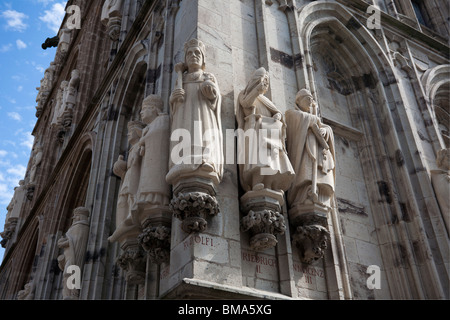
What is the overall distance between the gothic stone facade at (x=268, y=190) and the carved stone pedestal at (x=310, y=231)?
0.04m

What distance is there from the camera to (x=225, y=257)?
16.3ft

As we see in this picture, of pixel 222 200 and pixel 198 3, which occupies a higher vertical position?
pixel 198 3

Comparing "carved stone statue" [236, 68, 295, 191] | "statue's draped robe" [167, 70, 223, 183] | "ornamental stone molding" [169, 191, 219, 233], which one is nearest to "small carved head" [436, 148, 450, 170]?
"carved stone statue" [236, 68, 295, 191]

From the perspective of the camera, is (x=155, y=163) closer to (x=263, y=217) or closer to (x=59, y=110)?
(x=263, y=217)

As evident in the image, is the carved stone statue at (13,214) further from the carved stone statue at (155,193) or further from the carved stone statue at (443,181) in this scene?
the carved stone statue at (443,181)

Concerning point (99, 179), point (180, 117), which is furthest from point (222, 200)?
point (99, 179)

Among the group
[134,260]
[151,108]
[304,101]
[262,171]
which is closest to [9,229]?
[134,260]

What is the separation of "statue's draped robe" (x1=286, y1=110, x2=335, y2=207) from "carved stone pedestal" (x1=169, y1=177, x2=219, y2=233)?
1.18 metres

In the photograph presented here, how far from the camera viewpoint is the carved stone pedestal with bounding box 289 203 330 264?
18.1ft

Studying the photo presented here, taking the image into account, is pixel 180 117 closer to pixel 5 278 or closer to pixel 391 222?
pixel 391 222

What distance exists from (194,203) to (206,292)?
2.81ft
